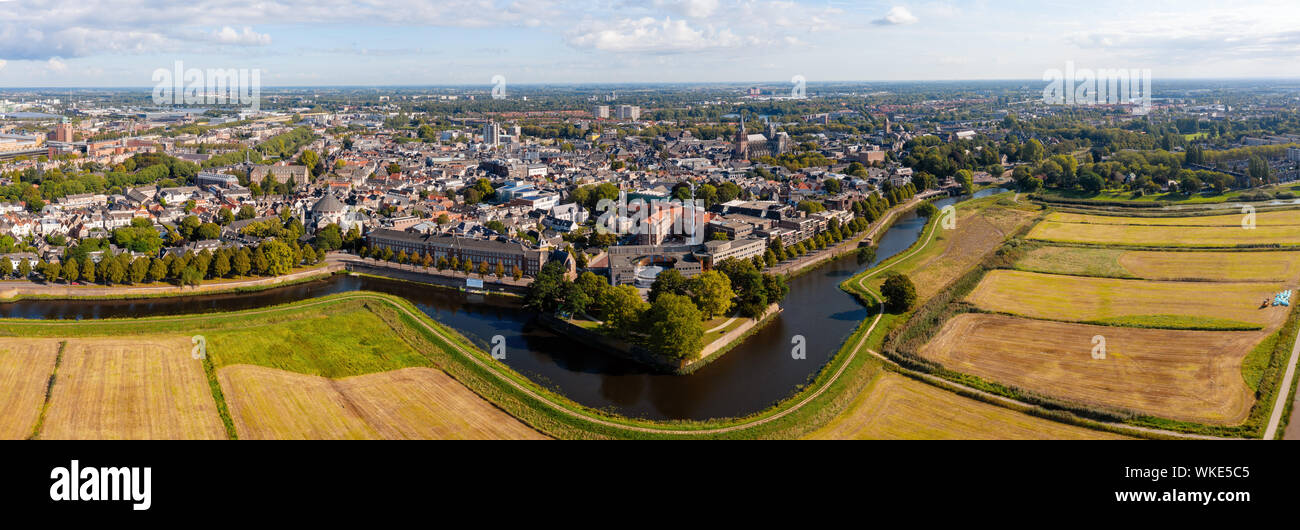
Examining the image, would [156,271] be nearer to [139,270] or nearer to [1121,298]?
[139,270]

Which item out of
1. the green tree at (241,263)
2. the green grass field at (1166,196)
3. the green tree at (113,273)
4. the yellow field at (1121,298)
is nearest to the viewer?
the yellow field at (1121,298)

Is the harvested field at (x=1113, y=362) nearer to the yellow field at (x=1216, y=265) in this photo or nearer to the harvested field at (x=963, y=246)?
the harvested field at (x=963, y=246)

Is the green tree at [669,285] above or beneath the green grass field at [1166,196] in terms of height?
beneath

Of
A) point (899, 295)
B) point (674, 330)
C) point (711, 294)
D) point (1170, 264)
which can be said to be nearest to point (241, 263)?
point (711, 294)

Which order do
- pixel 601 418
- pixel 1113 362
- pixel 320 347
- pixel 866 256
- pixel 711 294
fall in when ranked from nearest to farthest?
pixel 601 418, pixel 1113 362, pixel 320 347, pixel 711 294, pixel 866 256

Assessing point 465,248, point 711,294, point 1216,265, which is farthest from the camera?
point 465,248

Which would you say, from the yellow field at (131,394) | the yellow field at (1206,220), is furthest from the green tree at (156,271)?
the yellow field at (1206,220)

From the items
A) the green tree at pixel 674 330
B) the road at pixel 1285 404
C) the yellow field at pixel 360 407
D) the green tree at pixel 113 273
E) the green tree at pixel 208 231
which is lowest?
the yellow field at pixel 360 407

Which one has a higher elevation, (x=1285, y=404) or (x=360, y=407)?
(x=1285, y=404)
